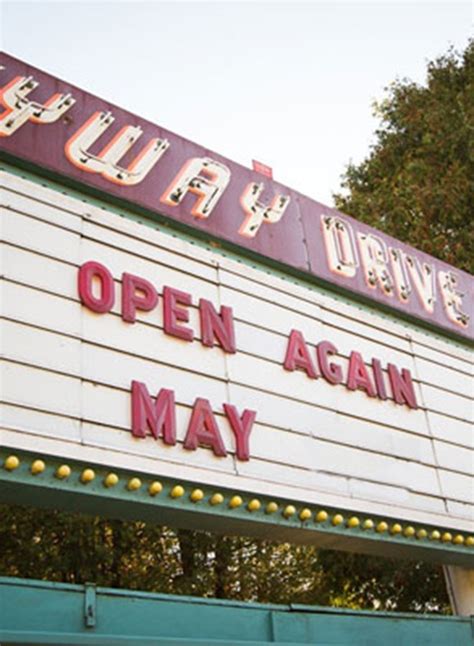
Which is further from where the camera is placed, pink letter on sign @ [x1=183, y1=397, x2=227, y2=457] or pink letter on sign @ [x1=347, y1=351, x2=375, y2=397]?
pink letter on sign @ [x1=347, y1=351, x2=375, y2=397]

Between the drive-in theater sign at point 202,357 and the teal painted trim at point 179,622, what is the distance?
5cm

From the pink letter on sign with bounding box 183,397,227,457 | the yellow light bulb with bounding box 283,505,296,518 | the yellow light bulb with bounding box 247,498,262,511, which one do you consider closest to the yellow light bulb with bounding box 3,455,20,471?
the pink letter on sign with bounding box 183,397,227,457

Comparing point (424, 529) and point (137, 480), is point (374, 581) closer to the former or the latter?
point (424, 529)

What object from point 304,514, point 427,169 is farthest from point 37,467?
point 427,169

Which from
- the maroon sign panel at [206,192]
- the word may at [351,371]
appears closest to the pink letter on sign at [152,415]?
the word may at [351,371]

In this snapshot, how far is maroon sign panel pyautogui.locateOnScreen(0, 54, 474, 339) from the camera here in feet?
20.5

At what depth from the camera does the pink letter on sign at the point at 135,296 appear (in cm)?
588

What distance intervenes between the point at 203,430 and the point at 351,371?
215 centimetres

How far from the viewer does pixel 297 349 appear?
7.04 metres

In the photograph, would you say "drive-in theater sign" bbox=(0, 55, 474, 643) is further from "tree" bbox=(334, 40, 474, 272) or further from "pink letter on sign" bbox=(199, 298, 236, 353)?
"tree" bbox=(334, 40, 474, 272)

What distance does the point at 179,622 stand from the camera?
16.4 feet

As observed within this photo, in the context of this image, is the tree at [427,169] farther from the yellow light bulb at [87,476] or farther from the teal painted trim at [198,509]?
the yellow light bulb at [87,476]

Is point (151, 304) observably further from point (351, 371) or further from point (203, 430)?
point (351, 371)

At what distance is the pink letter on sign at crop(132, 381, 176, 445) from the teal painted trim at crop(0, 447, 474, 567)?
300 millimetres
